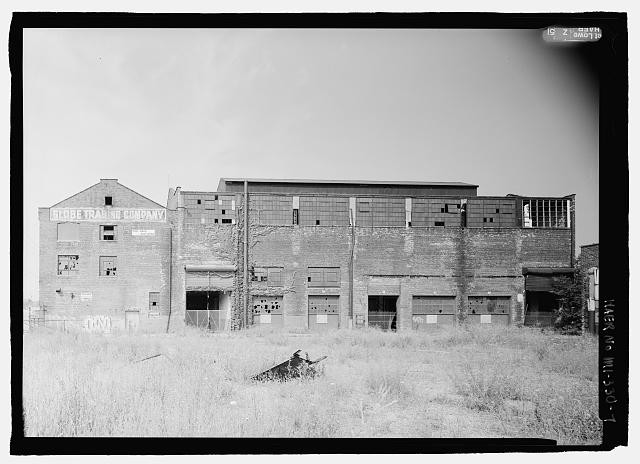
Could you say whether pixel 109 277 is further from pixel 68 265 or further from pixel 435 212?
pixel 435 212

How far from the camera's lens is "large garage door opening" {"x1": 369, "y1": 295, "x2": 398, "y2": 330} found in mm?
5715

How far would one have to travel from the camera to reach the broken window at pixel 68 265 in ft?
15.9

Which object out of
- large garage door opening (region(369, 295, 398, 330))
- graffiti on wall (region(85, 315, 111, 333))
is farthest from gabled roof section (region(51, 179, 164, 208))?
large garage door opening (region(369, 295, 398, 330))

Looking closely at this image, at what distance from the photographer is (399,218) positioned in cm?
555

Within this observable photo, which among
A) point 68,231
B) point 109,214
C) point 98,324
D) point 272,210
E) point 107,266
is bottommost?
point 98,324

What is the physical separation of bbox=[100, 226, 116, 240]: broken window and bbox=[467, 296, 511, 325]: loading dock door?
395cm

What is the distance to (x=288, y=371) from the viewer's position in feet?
15.9

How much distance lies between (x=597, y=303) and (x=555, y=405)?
92 cm

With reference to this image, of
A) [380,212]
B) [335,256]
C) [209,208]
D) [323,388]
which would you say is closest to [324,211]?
[335,256]

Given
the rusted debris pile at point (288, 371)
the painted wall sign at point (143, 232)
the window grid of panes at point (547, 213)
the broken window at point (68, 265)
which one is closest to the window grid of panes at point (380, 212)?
the window grid of panes at point (547, 213)

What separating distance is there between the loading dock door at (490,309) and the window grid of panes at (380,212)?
1.18m

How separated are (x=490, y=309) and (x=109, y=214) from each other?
4120mm

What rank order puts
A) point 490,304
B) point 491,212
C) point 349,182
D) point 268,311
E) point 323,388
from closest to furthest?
point 323,388 < point 349,182 < point 491,212 < point 490,304 < point 268,311

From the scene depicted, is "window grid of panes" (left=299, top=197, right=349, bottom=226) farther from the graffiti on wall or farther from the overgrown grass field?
the graffiti on wall
